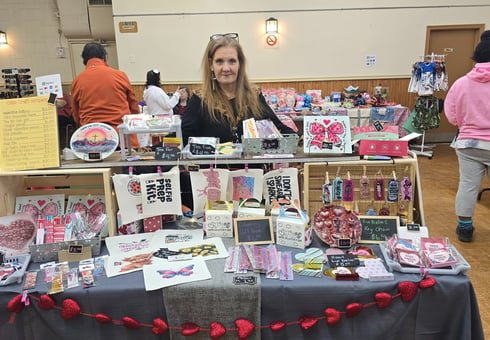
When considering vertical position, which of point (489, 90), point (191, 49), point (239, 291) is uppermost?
point (191, 49)

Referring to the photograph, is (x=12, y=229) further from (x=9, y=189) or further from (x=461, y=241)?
(x=461, y=241)

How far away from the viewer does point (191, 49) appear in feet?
23.5

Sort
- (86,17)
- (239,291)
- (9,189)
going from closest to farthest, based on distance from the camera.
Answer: (239,291) < (9,189) < (86,17)

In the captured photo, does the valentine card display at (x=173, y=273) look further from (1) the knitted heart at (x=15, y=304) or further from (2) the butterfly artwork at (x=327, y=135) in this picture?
(2) the butterfly artwork at (x=327, y=135)

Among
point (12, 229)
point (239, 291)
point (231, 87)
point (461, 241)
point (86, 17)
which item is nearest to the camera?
point (239, 291)

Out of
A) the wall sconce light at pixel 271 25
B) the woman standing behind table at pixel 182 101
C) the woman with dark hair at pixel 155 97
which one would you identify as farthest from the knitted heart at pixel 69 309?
the wall sconce light at pixel 271 25

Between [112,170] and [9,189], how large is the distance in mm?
523

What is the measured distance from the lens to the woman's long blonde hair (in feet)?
6.70

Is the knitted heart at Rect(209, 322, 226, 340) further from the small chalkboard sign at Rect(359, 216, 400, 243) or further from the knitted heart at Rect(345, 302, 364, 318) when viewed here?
the small chalkboard sign at Rect(359, 216, 400, 243)

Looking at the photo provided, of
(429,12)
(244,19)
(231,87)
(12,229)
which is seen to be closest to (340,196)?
(231,87)

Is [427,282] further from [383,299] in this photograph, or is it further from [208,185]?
[208,185]

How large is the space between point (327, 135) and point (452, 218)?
2.51 metres

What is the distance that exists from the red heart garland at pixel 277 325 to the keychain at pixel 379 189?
0.78 metres

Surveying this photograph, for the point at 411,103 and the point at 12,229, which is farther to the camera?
the point at 411,103
